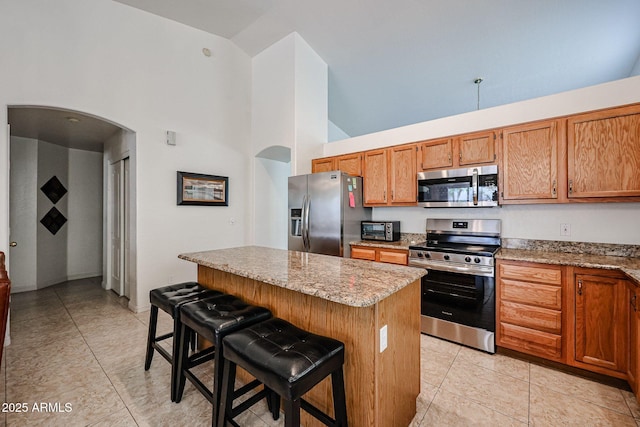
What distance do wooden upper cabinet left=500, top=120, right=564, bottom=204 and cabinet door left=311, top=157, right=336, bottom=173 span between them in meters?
2.19

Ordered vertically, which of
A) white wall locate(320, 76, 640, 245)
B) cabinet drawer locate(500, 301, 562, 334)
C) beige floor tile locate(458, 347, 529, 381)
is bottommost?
beige floor tile locate(458, 347, 529, 381)

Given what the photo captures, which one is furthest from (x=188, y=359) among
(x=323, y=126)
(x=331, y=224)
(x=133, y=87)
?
(x=323, y=126)

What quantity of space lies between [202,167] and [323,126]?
2.10 m

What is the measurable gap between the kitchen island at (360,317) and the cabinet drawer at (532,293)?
1.28 m

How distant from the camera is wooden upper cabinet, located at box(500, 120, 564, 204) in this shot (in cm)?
250

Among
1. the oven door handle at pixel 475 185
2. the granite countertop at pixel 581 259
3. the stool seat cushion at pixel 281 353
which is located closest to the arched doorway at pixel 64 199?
the stool seat cushion at pixel 281 353

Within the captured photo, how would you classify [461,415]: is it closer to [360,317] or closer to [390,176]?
[360,317]

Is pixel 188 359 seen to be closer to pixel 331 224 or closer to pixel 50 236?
pixel 331 224

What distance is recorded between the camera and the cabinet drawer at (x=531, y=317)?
88.3 inches

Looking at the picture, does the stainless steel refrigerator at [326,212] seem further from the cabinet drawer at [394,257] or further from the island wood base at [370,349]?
the island wood base at [370,349]

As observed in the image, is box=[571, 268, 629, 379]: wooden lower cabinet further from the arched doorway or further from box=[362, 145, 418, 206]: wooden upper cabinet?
the arched doorway

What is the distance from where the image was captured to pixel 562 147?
8.04 ft

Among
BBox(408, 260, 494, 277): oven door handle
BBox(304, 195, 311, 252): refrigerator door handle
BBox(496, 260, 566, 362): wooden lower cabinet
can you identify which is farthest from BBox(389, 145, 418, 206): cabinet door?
BBox(496, 260, 566, 362): wooden lower cabinet

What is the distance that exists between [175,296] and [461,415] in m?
2.19
